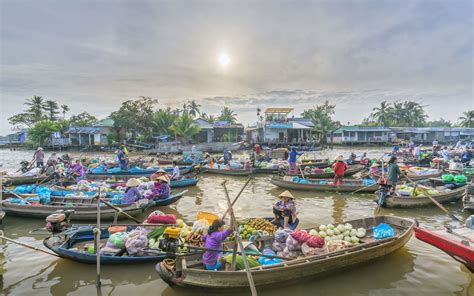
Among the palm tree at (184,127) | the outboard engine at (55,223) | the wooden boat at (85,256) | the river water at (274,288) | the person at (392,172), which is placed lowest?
the river water at (274,288)

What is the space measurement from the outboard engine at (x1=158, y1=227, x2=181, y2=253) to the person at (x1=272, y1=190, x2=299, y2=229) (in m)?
2.74

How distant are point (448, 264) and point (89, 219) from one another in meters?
9.43

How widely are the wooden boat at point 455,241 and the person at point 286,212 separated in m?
2.57

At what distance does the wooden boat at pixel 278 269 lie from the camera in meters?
4.42

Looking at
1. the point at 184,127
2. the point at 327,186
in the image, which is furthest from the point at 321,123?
the point at 327,186

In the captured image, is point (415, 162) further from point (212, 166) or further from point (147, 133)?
point (147, 133)

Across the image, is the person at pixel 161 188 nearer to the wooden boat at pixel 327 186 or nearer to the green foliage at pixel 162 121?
the wooden boat at pixel 327 186

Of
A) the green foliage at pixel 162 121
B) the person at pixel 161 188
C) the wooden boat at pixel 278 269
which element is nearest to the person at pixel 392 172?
the wooden boat at pixel 278 269

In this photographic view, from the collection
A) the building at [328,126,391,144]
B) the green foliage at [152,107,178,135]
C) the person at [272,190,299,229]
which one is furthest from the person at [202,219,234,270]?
the building at [328,126,391,144]

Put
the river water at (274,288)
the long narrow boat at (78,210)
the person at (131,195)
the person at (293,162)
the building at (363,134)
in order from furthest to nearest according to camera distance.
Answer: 1. the building at (363,134)
2. the person at (293,162)
3. the person at (131,195)
4. the long narrow boat at (78,210)
5. the river water at (274,288)

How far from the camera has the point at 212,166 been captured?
18.5 meters

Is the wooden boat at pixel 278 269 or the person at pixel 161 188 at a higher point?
the person at pixel 161 188

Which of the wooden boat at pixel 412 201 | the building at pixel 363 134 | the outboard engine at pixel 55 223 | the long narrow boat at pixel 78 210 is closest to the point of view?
the outboard engine at pixel 55 223

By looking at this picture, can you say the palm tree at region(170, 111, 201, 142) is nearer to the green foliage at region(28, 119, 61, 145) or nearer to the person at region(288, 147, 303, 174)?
the green foliage at region(28, 119, 61, 145)
